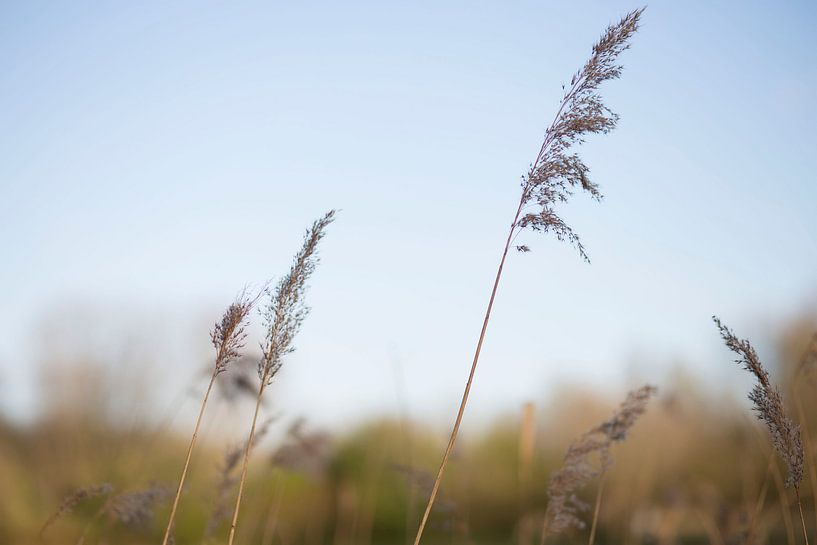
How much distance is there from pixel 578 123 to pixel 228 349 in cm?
136

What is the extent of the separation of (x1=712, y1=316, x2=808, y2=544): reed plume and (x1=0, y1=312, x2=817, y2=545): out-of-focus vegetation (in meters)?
2.83

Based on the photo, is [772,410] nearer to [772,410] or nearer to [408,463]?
→ [772,410]

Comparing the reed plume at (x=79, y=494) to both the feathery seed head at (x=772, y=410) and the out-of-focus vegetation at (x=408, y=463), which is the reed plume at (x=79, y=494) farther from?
the feathery seed head at (x=772, y=410)

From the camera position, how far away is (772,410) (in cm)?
189

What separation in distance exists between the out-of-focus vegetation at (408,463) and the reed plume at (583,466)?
1.79 metres

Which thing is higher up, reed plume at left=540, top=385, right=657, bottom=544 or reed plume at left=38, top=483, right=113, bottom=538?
reed plume at left=540, top=385, right=657, bottom=544

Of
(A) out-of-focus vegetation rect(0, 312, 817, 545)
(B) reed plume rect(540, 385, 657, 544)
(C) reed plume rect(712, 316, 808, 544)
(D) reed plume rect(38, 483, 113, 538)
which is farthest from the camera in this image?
(A) out-of-focus vegetation rect(0, 312, 817, 545)

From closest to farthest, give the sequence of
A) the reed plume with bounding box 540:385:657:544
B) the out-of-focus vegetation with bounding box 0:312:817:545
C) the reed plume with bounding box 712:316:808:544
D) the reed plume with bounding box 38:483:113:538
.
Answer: the reed plume with bounding box 712:316:808:544, the reed plume with bounding box 38:483:113:538, the reed plume with bounding box 540:385:657:544, the out-of-focus vegetation with bounding box 0:312:817:545

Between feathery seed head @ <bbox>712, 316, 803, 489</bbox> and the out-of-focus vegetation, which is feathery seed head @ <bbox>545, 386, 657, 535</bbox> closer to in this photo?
feathery seed head @ <bbox>712, 316, 803, 489</bbox>

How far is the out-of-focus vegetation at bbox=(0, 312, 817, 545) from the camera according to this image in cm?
600

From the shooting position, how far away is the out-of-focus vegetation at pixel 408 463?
6004 mm

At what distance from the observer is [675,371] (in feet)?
32.0

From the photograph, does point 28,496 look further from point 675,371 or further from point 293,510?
point 675,371

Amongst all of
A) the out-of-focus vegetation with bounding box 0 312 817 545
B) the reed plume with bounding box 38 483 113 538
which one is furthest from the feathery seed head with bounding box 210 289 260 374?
the out-of-focus vegetation with bounding box 0 312 817 545
